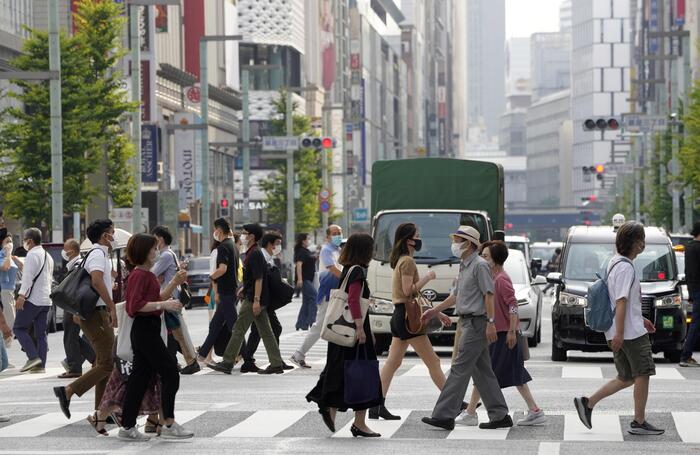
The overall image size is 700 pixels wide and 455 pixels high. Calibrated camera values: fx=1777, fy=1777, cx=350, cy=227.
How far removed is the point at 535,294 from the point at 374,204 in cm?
372

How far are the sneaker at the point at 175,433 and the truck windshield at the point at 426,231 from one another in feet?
34.6

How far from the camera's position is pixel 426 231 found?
24031mm

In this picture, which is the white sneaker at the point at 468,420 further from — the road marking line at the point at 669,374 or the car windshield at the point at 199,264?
the car windshield at the point at 199,264

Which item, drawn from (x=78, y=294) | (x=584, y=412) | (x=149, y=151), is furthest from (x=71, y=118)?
(x=584, y=412)

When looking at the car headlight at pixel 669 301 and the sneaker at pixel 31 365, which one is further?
the car headlight at pixel 669 301

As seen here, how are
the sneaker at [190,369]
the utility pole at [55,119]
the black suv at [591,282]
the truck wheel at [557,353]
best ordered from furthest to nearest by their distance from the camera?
the utility pole at [55,119], the truck wheel at [557,353], the black suv at [591,282], the sneaker at [190,369]

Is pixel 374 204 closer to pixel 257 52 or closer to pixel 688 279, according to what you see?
pixel 688 279

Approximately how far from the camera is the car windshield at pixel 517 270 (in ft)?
85.8

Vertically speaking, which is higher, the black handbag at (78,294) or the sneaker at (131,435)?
the black handbag at (78,294)

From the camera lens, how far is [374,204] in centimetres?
2902

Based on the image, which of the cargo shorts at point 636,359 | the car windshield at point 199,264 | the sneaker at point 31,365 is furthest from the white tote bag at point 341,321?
the car windshield at point 199,264

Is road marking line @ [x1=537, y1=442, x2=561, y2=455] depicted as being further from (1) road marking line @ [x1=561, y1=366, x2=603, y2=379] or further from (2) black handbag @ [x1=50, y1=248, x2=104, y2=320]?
(1) road marking line @ [x1=561, y1=366, x2=603, y2=379]

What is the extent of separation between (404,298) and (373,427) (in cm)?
103

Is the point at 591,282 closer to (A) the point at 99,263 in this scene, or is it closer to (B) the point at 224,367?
(B) the point at 224,367
